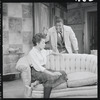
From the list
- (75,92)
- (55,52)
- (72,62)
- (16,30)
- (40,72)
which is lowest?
(75,92)

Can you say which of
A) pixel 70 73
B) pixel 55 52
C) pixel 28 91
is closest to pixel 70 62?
pixel 70 73

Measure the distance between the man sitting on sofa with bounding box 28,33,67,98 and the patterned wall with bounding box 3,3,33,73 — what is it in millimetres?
250

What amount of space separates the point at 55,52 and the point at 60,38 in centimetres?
24

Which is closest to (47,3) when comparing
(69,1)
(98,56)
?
(69,1)

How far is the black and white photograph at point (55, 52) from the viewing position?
2.69 m

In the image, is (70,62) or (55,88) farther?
(70,62)

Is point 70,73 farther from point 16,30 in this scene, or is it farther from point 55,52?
point 16,30

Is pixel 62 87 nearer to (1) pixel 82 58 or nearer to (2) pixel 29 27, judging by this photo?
(1) pixel 82 58

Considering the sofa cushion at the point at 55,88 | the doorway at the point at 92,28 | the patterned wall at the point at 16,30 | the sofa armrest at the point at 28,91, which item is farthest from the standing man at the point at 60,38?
the sofa armrest at the point at 28,91

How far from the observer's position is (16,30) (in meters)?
3.04

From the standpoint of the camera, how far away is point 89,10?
9.68 ft

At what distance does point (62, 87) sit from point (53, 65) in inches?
18.1

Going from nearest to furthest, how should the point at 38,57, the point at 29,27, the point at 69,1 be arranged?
the point at 38,57, the point at 69,1, the point at 29,27

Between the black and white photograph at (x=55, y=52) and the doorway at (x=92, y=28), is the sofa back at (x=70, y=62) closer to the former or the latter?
the black and white photograph at (x=55, y=52)
